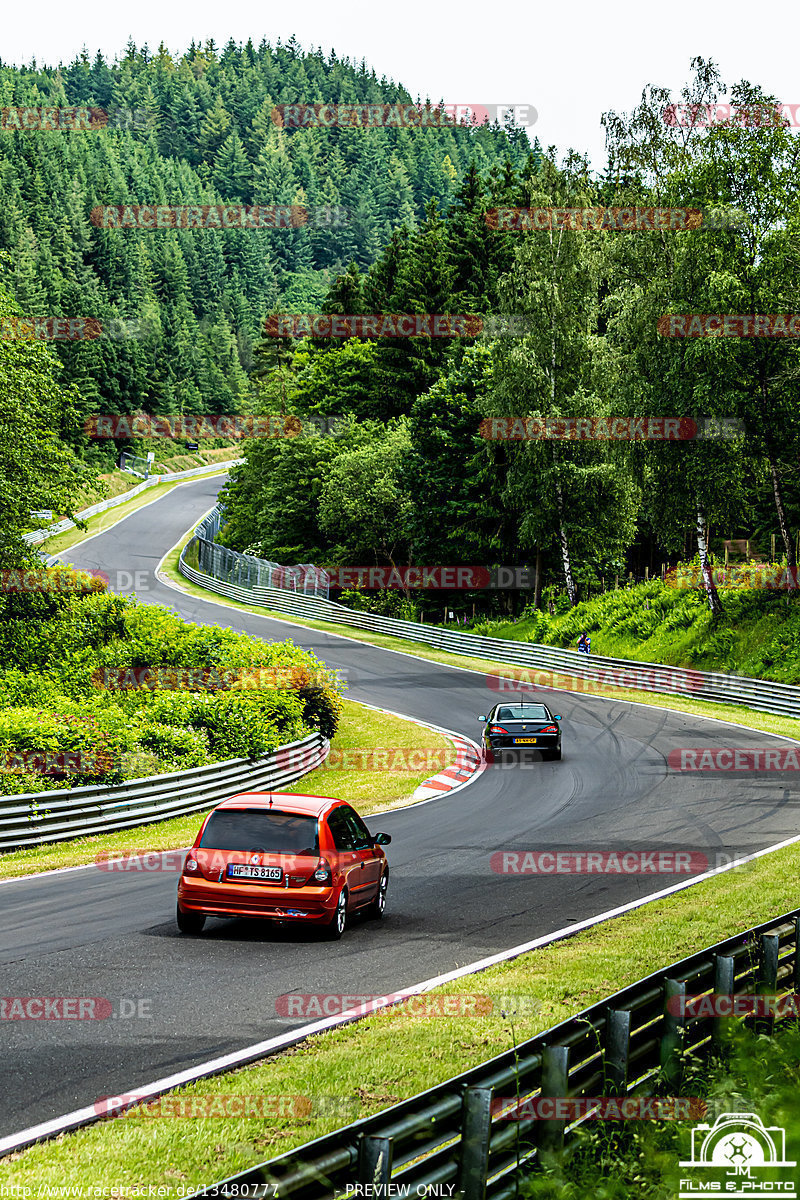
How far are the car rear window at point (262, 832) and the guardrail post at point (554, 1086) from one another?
578 centimetres

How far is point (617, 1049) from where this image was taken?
659cm

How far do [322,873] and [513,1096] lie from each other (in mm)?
5650

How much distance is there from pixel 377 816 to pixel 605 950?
10517 mm

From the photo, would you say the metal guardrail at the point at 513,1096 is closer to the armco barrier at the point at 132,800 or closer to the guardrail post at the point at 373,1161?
the guardrail post at the point at 373,1161

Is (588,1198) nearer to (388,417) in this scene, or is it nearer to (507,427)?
(507,427)

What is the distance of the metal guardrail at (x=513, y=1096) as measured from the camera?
4797 mm

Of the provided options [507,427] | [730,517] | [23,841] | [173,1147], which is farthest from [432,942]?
[507,427]

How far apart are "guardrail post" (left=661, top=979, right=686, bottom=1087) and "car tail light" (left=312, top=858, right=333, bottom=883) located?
487cm

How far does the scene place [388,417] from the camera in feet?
260

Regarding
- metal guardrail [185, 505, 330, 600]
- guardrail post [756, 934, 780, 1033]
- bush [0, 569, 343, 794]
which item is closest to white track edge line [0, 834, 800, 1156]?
guardrail post [756, 934, 780, 1033]

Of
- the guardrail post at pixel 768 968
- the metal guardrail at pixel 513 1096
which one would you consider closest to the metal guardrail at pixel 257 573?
the guardrail post at pixel 768 968

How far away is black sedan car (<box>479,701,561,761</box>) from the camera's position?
93.5 ft

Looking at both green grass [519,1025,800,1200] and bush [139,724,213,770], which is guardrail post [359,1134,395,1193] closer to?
green grass [519,1025,800,1200]

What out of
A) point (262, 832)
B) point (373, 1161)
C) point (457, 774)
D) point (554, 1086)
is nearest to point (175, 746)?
point (457, 774)
